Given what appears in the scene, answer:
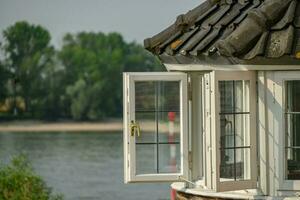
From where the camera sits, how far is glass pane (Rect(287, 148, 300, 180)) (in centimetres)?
884

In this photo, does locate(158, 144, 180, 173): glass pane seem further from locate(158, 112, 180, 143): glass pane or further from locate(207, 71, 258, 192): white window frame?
locate(207, 71, 258, 192): white window frame

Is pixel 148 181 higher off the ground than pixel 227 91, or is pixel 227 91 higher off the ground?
pixel 227 91

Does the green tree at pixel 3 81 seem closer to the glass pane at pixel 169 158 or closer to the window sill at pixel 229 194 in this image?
the glass pane at pixel 169 158

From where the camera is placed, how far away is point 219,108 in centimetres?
881

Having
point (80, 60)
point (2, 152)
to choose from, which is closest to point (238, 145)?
point (2, 152)

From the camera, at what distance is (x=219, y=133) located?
8.77 meters

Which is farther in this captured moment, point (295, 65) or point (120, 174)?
point (120, 174)

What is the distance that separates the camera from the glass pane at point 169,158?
30.5ft

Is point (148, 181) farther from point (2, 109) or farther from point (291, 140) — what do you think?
point (2, 109)

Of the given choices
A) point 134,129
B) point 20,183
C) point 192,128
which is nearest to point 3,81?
point 20,183

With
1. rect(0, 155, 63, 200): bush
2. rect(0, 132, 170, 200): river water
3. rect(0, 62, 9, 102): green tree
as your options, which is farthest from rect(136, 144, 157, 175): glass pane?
rect(0, 62, 9, 102): green tree

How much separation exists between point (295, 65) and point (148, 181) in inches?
51.8

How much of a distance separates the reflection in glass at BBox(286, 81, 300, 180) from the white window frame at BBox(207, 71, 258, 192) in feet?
0.73

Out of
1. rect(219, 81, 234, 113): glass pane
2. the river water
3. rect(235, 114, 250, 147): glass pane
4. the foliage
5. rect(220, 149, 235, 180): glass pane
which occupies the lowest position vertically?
the river water
